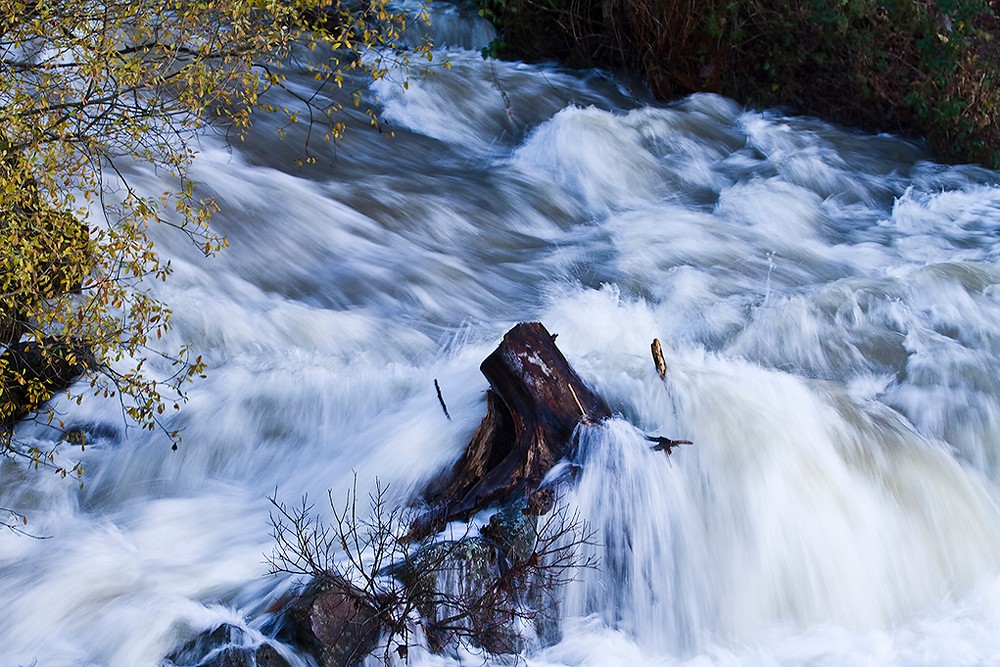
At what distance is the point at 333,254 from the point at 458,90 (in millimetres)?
3408

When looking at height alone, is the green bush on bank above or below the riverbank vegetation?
below

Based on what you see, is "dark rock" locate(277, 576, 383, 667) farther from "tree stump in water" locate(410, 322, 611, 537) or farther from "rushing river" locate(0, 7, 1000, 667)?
"tree stump in water" locate(410, 322, 611, 537)

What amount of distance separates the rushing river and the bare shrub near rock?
0.11 metres

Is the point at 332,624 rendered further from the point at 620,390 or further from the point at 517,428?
the point at 620,390

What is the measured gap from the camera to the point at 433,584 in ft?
12.9

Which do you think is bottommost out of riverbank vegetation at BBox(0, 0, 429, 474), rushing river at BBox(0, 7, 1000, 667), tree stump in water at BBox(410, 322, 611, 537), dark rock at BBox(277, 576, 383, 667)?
rushing river at BBox(0, 7, 1000, 667)

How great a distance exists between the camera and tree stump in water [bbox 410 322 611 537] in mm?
4309

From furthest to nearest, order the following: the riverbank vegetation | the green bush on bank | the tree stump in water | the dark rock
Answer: the green bush on bank → the tree stump in water → the riverbank vegetation → the dark rock

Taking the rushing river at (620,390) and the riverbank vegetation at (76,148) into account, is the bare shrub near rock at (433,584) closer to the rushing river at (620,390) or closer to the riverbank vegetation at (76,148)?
the rushing river at (620,390)

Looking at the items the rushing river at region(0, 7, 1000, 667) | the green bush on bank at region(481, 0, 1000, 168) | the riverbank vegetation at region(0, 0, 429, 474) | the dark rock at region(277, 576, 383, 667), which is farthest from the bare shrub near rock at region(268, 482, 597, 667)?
the green bush on bank at region(481, 0, 1000, 168)

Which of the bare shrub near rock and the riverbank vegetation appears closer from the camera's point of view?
the bare shrub near rock

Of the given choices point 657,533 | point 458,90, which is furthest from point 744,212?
point 657,533

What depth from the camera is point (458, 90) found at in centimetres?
998

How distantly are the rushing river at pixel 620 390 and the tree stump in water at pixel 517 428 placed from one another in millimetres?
139
